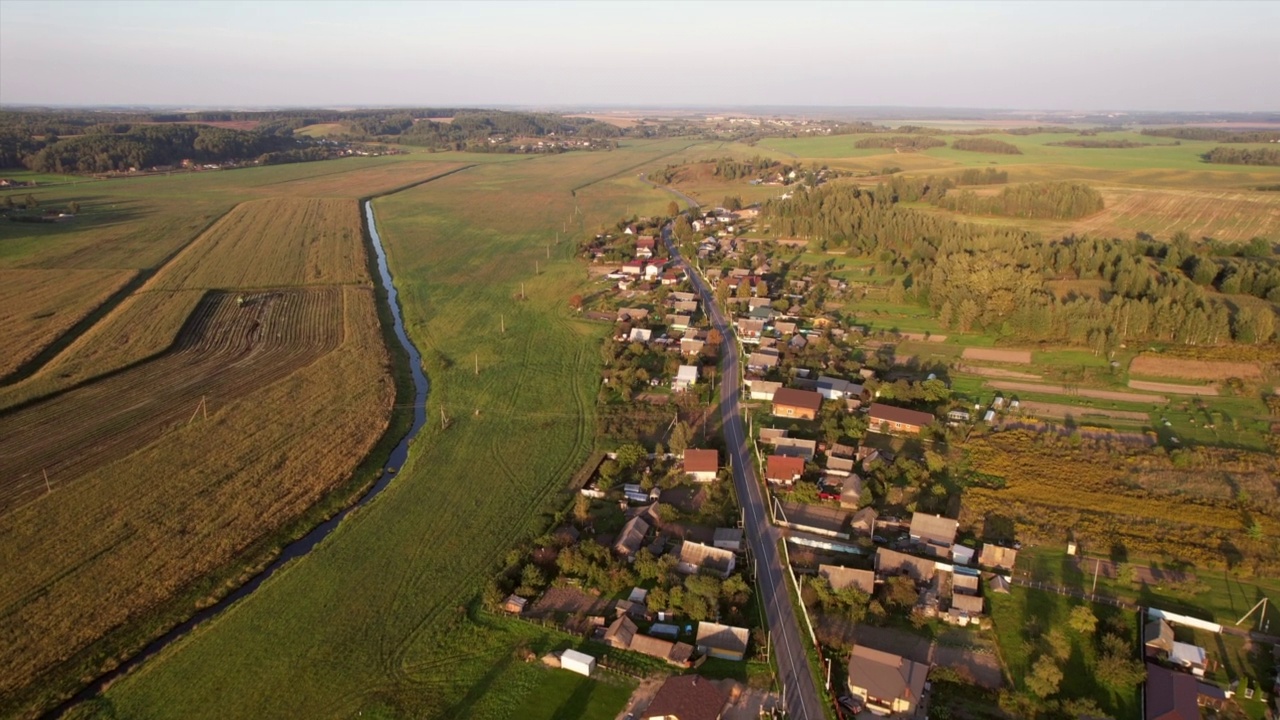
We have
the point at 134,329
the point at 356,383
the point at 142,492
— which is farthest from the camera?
the point at 134,329

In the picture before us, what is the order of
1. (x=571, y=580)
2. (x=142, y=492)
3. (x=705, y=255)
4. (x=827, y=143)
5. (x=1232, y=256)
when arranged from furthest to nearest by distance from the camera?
1. (x=827, y=143)
2. (x=705, y=255)
3. (x=1232, y=256)
4. (x=142, y=492)
5. (x=571, y=580)

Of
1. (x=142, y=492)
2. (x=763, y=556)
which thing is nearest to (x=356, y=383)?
(x=142, y=492)

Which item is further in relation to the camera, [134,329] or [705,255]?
[705,255]

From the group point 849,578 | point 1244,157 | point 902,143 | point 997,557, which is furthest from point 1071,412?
point 902,143

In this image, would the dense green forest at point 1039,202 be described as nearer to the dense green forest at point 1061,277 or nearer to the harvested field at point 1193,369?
the dense green forest at point 1061,277

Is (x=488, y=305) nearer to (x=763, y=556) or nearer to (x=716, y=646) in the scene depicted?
(x=763, y=556)

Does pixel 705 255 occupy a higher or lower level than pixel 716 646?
higher

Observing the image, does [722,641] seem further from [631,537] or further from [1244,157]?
[1244,157]

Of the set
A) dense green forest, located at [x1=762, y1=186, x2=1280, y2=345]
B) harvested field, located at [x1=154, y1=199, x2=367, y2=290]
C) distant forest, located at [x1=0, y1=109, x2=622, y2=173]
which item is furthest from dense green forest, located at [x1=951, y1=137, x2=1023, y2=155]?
harvested field, located at [x1=154, y1=199, x2=367, y2=290]
